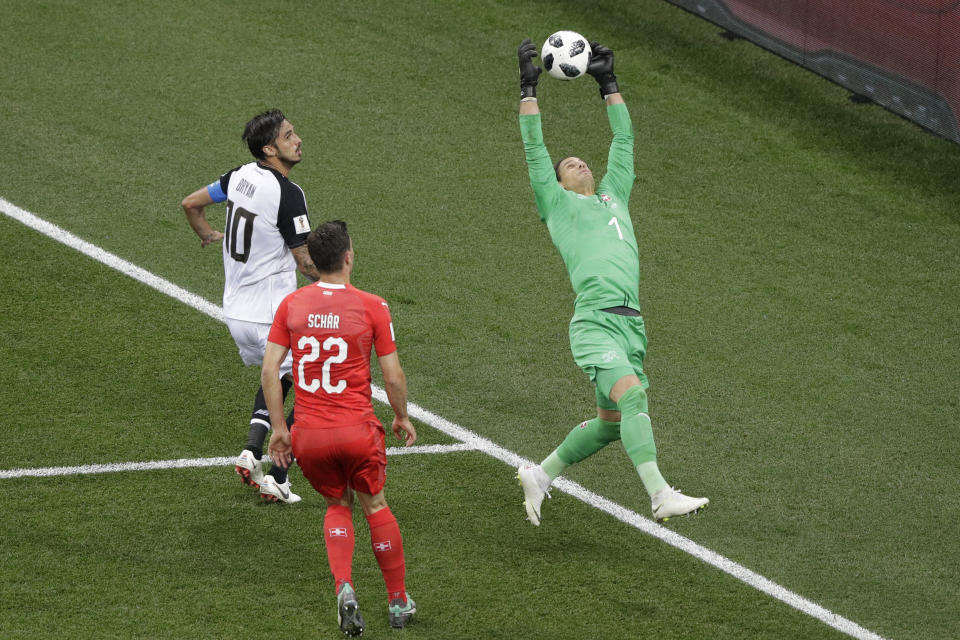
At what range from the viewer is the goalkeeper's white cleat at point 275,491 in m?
7.84

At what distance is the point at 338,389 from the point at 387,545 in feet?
2.74

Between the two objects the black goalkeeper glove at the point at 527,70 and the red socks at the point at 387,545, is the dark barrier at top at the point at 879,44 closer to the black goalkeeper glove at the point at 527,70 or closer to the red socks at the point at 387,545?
the black goalkeeper glove at the point at 527,70

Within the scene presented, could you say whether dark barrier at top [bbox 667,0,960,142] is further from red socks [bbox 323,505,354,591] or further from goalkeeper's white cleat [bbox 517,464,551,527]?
red socks [bbox 323,505,354,591]

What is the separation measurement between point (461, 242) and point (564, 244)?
344 centimetres

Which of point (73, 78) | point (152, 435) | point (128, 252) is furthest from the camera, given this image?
point (73, 78)

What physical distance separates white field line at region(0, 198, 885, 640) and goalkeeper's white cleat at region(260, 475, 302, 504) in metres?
1.29

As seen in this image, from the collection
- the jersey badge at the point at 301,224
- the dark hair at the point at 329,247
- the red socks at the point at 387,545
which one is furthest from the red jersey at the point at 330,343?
the jersey badge at the point at 301,224

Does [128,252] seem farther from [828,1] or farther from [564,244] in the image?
[828,1]

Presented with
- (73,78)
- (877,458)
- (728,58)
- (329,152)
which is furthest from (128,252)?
(728,58)

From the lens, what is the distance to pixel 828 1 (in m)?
13.2

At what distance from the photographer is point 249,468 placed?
25.7ft

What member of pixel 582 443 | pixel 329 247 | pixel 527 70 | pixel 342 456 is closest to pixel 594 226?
pixel 527 70

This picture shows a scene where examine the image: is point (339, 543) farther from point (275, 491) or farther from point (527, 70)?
point (527, 70)

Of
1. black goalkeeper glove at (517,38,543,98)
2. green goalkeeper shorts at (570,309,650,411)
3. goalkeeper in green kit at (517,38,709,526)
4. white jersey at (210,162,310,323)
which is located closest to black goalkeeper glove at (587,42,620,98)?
goalkeeper in green kit at (517,38,709,526)
